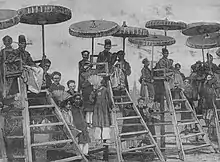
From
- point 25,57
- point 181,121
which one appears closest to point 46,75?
point 25,57

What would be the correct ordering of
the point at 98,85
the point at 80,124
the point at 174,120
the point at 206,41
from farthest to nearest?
the point at 206,41, the point at 174,120, the point at 98,85, the point at 80,124

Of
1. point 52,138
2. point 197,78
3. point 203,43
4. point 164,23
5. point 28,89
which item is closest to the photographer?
point 28,89

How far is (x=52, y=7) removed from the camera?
8812 millimetres

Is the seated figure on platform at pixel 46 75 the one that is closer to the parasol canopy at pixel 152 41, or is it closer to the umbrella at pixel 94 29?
the umbrella at pixel 94 29

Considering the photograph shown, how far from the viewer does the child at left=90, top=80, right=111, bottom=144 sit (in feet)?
31.4

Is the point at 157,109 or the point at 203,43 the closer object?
the point at 157,109

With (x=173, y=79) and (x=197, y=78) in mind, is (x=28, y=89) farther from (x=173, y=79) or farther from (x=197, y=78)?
(x=197, y=78)

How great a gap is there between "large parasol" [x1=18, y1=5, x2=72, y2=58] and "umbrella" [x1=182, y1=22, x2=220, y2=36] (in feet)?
12.2

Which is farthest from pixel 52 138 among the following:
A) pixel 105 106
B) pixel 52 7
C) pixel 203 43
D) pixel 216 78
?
pixel 203 43

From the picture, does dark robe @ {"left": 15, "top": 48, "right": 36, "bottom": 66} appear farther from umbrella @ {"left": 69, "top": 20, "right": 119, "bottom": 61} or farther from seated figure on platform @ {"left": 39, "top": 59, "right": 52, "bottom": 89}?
umbrella @ {"left": 69, "top": 20, "right": 119, "bottom": 61}

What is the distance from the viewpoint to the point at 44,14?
31.2ft

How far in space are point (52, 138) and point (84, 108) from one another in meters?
1.01

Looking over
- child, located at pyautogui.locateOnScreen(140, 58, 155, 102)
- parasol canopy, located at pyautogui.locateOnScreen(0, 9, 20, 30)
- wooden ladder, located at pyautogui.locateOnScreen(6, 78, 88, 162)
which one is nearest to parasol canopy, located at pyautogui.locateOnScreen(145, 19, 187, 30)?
child, located at pyautogui.locateOnScreen(140, 58, 155, 102)

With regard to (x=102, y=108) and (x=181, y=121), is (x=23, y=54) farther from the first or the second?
(x=181, y=121)
